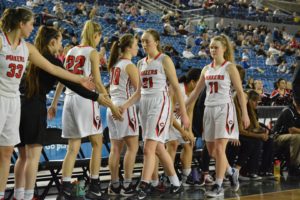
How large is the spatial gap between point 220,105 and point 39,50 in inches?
84.1

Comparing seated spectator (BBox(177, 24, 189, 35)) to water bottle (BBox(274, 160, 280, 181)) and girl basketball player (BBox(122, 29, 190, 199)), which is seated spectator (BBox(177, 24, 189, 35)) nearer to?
water bottle (BBox(274, 160, 280, 181))

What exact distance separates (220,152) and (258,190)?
1008 millimetres

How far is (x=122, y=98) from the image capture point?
5562mm

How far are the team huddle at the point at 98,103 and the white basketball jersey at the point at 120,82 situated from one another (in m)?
0.01

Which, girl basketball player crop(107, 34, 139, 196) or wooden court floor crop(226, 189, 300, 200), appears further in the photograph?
wooden court floor crop(226, 189, 300, 200)

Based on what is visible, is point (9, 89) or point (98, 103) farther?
point (98, 103)

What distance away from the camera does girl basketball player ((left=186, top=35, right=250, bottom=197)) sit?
18.4 feet

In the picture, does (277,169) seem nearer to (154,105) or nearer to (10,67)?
(154,105)

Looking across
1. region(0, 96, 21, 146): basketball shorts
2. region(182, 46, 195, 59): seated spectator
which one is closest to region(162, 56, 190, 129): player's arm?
region(0, 96, 21, 146): basketball shorts

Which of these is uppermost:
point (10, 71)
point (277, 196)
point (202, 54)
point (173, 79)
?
point (10, 71)

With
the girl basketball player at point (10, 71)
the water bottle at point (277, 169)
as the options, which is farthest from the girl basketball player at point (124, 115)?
the water bottle at point (277, 169)

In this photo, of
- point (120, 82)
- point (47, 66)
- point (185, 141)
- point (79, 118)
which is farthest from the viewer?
point (185, 141)

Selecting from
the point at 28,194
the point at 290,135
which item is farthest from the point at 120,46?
the point at 290,135

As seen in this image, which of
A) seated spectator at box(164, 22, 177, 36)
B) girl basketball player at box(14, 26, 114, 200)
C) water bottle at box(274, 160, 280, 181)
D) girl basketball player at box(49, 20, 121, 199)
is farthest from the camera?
seated spectator at box(164, 22, 177, 36)
